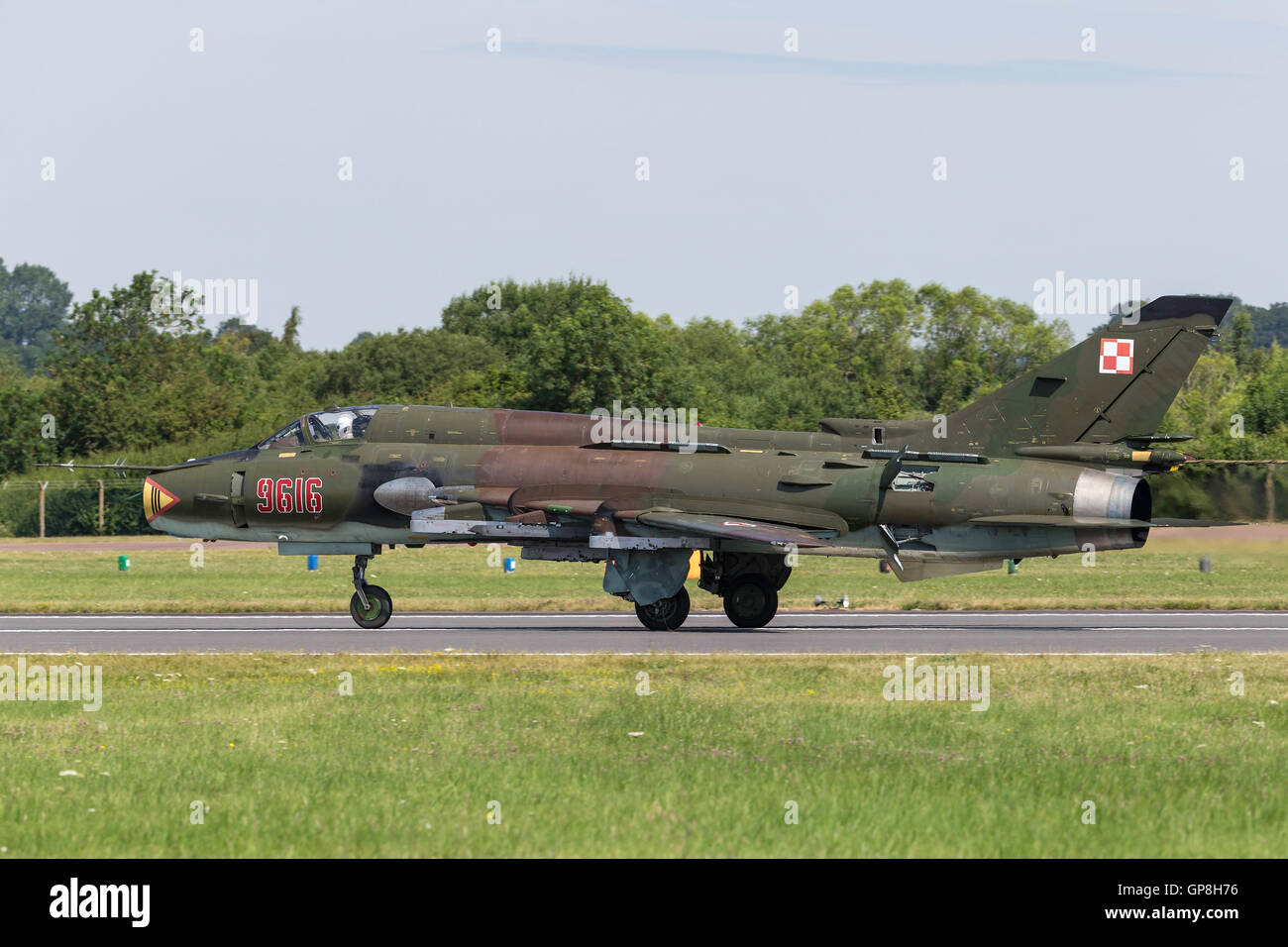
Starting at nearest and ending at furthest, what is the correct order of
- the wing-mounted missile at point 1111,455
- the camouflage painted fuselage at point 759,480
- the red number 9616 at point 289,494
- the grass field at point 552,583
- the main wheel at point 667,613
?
1. the camouflage painted fuselage at point 759,480
2. the wing-mounted missile at point 1111,455
3. the main wheel at point 667,613
4. the red number 9616 at point 289,494
5. the grass field at point 552,583

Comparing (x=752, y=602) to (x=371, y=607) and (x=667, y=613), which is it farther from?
(x=371, y=607)

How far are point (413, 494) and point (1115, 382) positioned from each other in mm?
11433

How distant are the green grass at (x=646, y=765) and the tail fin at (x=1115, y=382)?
7175 millimetres

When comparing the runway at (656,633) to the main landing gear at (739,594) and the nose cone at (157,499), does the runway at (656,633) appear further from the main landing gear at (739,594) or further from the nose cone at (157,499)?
the nose cone at (157,499)

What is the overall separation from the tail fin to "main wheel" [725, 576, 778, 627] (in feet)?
12.8

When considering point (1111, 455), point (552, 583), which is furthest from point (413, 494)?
point (552, 583)

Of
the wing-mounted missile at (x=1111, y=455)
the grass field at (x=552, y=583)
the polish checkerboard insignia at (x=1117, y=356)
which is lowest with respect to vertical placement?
the grass field at (x=552, y=583)

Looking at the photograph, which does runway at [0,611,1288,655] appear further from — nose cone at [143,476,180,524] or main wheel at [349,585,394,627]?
nose cone at [143,476,180,524]

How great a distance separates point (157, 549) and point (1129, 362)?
38.1 metres

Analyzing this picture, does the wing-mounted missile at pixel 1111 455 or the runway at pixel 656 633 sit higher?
the wing-mounted missile at pixel 1111 455

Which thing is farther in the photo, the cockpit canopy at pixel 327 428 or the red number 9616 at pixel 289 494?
the cockpit canopy at pixel 327 428

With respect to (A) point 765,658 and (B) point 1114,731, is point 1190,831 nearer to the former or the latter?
(B) point 1114,731

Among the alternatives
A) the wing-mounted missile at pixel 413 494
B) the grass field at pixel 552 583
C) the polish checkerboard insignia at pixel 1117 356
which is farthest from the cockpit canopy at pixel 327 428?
the polish checkerboard insignia at pixel 1117 356

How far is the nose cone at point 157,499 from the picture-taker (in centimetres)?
2547
